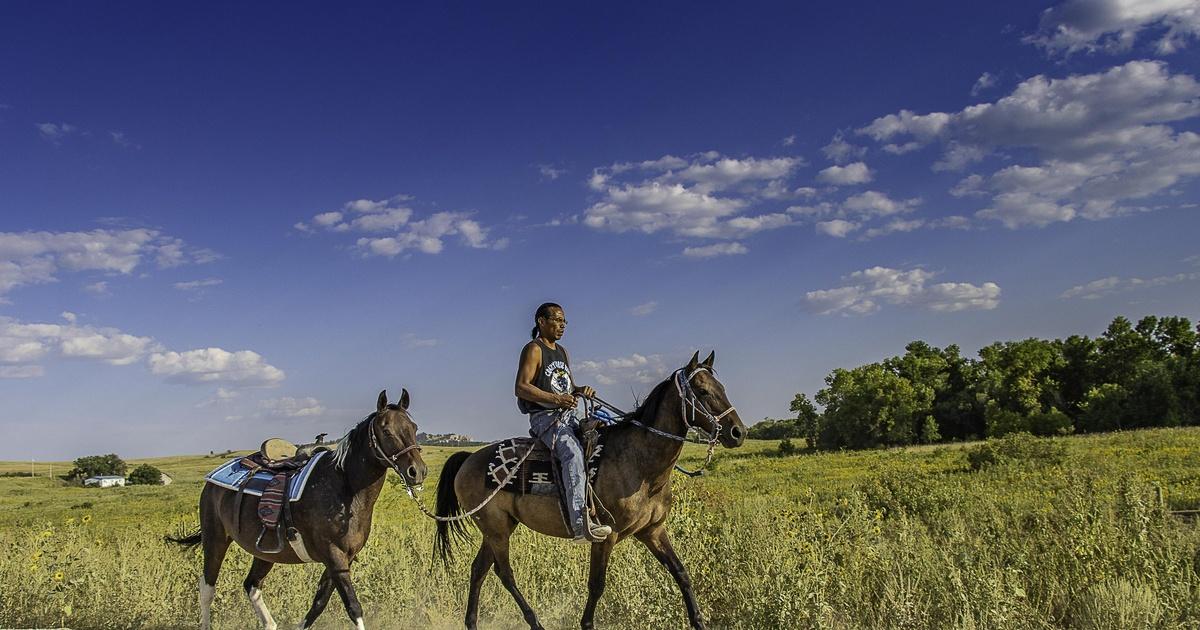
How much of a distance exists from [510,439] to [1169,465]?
25803 mm

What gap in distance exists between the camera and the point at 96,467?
273 feet

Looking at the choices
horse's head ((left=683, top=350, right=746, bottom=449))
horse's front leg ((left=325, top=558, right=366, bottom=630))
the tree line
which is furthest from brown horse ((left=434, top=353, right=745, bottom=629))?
the tree line

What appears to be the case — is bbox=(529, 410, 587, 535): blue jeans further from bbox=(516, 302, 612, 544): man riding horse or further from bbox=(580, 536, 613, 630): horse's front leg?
bbox=(580, 536, 613, 630): horse's front leg

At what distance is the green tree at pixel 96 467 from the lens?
82500mm

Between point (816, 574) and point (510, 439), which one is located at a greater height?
point (510, 439)

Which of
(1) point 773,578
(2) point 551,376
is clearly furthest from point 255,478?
(1) point 773,578

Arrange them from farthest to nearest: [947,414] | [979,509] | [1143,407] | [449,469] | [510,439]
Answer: [947,414] → [1143,407] → [979,509] → [449,469] → [510,439]

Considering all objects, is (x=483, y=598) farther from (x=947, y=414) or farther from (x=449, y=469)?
(x=947, y=414)

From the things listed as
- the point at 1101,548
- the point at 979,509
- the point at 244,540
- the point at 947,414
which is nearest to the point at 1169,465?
the point at 979,509

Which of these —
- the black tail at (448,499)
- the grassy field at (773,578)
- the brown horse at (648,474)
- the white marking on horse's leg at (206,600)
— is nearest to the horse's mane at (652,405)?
the brown horse at (648,474)

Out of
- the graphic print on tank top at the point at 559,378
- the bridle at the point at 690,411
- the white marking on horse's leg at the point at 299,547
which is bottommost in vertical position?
the white marking on horse's leg at the point at 299,547

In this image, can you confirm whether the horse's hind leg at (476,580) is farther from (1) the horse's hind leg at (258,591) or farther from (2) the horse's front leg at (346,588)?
(1) the horse's hind leg at (258,591)

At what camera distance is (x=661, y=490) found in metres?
6.48

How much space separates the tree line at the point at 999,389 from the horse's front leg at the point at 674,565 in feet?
178
